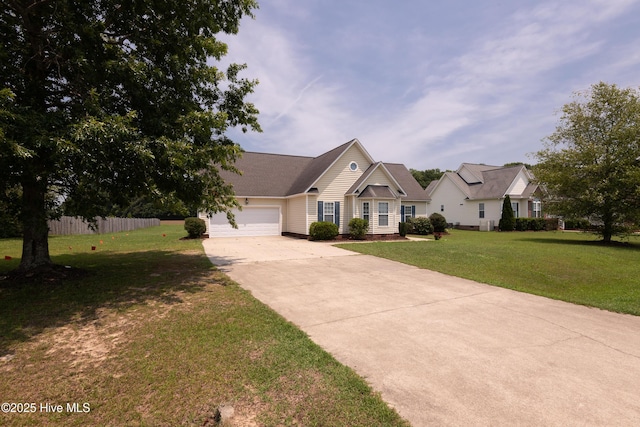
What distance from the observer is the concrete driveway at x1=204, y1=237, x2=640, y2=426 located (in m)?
2.81

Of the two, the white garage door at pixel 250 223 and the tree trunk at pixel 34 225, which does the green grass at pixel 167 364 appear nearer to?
the tree trunk at pixel 34 225

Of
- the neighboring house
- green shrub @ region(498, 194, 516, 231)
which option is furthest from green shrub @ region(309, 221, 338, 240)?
the neighboring house

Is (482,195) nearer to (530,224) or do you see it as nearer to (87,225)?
(530,224)

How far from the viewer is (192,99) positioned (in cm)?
813

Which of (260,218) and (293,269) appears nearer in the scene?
(293,269)

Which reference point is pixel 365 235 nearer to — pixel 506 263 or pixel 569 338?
pixel 506 263

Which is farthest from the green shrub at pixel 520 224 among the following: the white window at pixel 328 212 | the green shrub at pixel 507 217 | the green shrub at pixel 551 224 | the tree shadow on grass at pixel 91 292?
the tree shadow on grass at pixel 91 292

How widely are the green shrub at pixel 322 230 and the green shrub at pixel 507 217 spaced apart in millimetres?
17620

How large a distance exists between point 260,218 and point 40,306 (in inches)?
608

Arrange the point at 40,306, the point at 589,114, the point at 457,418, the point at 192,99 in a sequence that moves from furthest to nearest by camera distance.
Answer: the point at 589,114 < the point at 192,99 < the point at 40,306 < the point at 457,418

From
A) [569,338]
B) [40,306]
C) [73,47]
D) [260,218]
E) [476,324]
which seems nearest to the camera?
[569,338]

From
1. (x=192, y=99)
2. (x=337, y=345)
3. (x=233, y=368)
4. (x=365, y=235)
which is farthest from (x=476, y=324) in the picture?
(x=365, y=235)

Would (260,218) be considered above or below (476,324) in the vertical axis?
above

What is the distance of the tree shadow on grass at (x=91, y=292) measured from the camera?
480 cm
